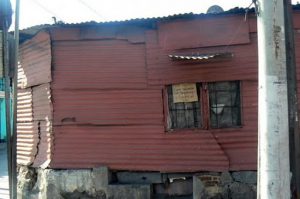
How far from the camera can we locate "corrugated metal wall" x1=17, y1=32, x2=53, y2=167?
911cm

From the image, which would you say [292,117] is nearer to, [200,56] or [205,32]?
[200,56]

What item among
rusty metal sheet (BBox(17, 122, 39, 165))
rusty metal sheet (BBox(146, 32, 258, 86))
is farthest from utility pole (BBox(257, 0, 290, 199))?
rusty metal sheet (BBox(17, 122, 39, 165))

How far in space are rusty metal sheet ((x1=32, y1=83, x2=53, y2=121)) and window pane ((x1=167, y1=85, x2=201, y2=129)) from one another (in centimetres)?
234

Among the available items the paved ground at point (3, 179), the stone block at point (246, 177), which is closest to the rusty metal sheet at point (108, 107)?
the stone block at point (246, 177)

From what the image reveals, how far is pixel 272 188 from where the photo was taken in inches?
186

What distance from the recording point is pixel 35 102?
9680 mm

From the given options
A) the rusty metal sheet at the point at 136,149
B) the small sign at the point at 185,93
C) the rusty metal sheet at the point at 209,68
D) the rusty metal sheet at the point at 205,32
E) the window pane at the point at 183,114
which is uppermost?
the rusty metal sheet at the point at 205,32

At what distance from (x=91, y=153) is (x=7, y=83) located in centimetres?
445

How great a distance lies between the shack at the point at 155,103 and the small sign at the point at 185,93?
0.02 m

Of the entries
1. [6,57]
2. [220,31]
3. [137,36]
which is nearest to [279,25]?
[6,57]

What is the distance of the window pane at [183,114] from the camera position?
28.4ft

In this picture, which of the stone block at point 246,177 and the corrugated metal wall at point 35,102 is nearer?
the stone block at point 246,177

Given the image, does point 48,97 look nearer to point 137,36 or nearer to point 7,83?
point 137,36

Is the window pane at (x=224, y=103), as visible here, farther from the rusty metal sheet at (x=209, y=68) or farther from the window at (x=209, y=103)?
the rusty metal sheet at (x=209, y=68)
